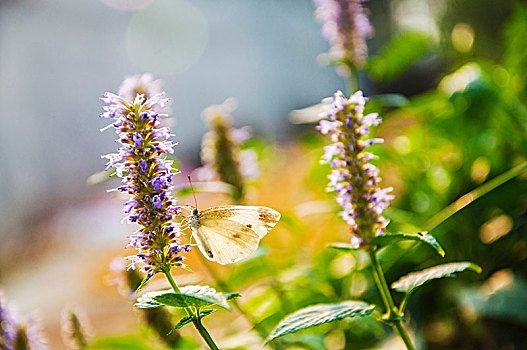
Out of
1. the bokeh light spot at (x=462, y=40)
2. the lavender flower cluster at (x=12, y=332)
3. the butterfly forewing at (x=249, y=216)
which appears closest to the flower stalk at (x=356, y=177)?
the butterfly forewing at (x=249, y=216)

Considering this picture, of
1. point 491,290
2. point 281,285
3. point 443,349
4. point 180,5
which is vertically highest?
point 180,5

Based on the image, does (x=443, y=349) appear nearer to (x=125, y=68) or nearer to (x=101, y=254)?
(x=101, y=254)

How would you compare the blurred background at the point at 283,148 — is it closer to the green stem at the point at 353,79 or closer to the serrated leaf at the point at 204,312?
the green stem at the point at 353,79

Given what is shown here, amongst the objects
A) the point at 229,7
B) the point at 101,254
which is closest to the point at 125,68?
the point at 229,7

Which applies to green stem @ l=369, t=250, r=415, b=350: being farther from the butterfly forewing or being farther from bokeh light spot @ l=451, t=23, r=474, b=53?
bokeh light spot @ l=451, t=23, r=474, b=53

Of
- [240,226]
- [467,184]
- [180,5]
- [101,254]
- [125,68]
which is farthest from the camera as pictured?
[180,5]

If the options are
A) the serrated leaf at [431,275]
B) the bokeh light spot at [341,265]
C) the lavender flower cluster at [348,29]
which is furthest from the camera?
the lavender flower cluster at [348,29]

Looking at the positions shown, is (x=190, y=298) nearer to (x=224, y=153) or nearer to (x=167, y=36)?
(x=224, y=153)
